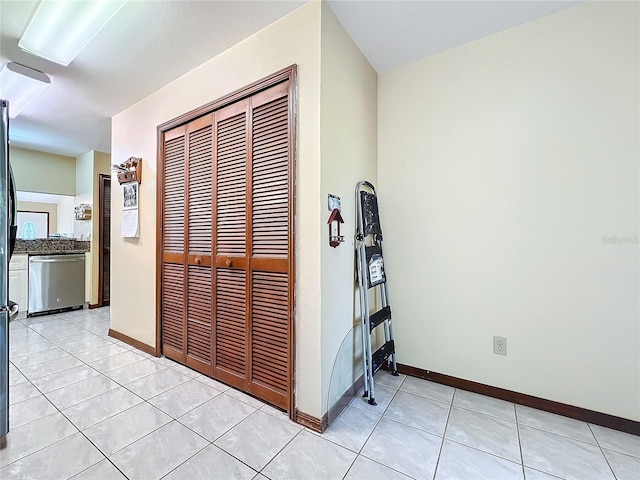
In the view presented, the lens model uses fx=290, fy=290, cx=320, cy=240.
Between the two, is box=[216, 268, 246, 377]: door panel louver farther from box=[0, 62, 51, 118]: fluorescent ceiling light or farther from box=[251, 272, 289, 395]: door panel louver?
box=[0, 62, 51, 118]: fluorescent ceiling light

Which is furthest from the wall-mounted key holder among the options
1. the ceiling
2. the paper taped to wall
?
the ceiling

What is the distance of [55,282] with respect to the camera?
4195mm

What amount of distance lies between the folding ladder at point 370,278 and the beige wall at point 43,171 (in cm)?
525

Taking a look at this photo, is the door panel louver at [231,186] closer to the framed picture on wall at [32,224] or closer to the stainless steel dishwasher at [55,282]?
the stainless steel dishwasher at [55,282]

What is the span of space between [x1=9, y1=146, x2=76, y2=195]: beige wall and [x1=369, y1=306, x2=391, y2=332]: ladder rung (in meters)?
5.47

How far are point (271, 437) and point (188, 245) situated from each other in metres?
1.60

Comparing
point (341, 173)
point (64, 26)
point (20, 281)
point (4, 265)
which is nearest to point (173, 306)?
point (4, 265)

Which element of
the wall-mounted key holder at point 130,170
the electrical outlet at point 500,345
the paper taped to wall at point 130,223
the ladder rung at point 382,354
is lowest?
the ladder rung at point 382,354

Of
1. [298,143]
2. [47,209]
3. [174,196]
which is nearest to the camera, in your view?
[298,143]

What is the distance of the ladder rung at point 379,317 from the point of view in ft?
6.80

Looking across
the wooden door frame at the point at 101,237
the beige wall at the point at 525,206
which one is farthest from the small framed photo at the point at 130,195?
the beige wall at the point at 525,206

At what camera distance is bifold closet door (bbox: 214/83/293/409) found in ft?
6.03

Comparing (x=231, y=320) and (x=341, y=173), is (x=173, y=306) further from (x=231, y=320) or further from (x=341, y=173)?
(x=341, y=173)

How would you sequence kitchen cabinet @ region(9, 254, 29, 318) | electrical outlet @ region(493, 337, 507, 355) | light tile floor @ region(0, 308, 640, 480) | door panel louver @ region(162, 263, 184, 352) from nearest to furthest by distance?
1. light tile floor @ region(0, 308, 640, 480)
2. electrical outlet @ region(493, 337, 507, 355)
3. door panel louver @ region(162, 263, 184, 352)
4. kitchen cabinet @ region(9, 254, 29, 318)
